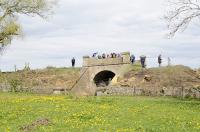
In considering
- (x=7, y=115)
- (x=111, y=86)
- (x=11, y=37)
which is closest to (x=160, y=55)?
(x=111, y=86)

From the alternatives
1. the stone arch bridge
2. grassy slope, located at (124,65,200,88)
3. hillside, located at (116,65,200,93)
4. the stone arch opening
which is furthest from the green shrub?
grassy slope, located at (124,65,200,88)

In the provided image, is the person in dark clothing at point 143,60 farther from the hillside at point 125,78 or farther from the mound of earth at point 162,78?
the mound of earth at point 162,78

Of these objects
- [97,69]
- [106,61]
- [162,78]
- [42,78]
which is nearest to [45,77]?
[42,78]

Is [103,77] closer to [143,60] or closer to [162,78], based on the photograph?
[143,60]

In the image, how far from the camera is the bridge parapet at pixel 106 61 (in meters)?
61.5

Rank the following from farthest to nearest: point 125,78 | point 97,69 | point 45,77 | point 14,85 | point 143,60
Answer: point 45,77, point 97,69, point 143,60, point 14,85, point 125,78

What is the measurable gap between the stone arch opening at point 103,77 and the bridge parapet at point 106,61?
78.3 inches

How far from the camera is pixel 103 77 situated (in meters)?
69.6

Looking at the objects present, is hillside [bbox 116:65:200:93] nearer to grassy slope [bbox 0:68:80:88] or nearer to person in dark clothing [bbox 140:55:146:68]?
person in dark clothing [bbox 140:55:146:68]

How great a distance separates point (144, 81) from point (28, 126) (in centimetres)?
3696

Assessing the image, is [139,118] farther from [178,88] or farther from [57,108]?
[178,88]

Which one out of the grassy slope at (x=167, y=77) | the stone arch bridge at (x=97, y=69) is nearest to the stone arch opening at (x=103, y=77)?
the stone arch bridge at (x=97, y=69)

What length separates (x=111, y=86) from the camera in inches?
2180

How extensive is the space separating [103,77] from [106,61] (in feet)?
20.5
